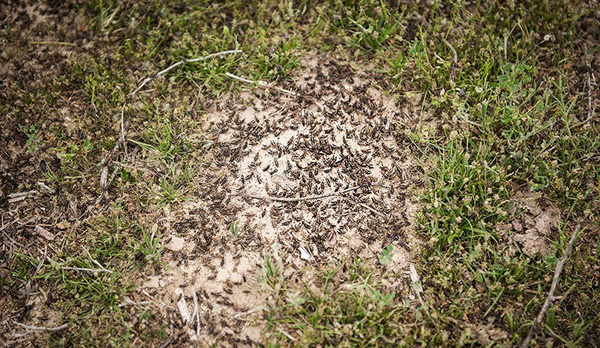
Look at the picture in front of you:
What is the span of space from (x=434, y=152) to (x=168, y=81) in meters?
2.67

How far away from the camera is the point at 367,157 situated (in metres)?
4.02

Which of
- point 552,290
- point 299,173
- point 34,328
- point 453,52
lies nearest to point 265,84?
point 299,173

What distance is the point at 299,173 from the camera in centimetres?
395

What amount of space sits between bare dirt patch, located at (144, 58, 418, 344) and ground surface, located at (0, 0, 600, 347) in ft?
0.06

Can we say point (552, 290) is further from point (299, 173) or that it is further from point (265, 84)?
point (265, 84)

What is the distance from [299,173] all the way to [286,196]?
242mm

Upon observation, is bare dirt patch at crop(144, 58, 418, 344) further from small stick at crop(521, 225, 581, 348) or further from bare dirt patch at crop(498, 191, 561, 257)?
small stick at crop(521, 225, 581, 348)

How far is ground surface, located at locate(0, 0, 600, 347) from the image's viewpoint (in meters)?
3.45

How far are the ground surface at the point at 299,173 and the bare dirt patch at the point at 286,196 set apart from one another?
0.02 meters

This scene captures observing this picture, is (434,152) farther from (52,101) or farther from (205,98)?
(52,101)

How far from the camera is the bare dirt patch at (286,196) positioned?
3.58 m

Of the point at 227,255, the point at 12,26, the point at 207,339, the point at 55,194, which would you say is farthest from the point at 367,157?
the point at 12,26

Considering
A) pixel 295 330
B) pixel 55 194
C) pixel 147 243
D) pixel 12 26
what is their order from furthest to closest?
pixel 12 26 → pixel 55 194 → pixel 147 243 → pixel 295 330

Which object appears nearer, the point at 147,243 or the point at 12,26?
the point at 147,243
